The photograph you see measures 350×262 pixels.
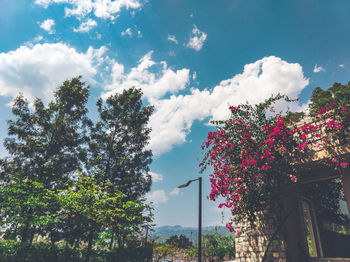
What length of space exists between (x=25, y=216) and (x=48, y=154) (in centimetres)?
910

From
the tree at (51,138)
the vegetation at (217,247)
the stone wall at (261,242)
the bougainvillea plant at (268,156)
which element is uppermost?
the tree at (51,138)

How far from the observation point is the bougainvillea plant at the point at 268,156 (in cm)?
611

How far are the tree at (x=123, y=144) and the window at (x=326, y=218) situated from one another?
14.8 m

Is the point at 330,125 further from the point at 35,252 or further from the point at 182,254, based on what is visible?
the point at 182,254

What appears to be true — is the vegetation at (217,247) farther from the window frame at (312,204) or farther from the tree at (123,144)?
the window frame at (312,204)

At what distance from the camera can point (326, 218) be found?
6750 mm

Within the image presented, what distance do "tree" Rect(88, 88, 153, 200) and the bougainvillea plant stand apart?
13793 mm

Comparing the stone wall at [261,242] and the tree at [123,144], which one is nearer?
the stone wall at [261,242]

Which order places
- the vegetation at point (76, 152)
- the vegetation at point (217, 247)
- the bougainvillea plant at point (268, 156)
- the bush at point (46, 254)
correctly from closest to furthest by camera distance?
the bougainvillea plant at point (268, 156)
the bush at point (46, 254)
the vegetation at point (76, 152)
the vegetation at point (217, 247)

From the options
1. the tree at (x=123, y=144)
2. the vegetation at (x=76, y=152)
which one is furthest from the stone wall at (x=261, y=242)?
the tree at (x=123, y=144)

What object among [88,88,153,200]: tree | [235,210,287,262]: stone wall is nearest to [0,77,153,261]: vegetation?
[88,88,153,200]: tree

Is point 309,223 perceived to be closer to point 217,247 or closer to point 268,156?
point 268,156

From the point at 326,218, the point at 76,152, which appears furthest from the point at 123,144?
the point at 326,218

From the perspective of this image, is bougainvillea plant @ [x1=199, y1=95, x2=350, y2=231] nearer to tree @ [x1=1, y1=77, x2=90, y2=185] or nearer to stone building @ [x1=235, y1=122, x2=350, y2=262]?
stone building @ [x1=235, y1=122, x2=350, y2=262]
